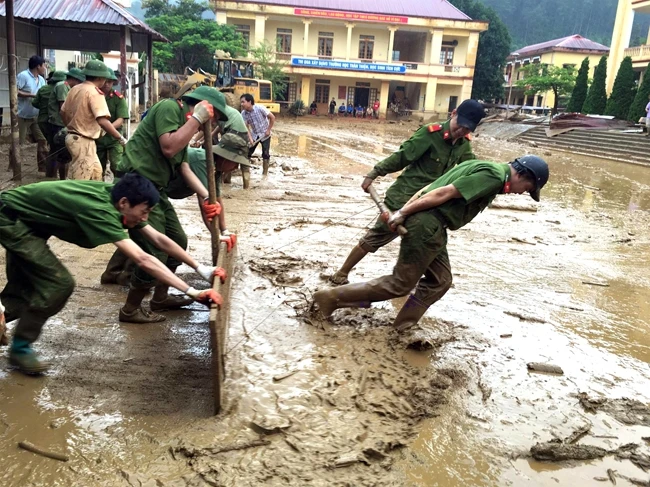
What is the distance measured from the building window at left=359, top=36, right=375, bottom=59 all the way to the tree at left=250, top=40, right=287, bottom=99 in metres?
6.51

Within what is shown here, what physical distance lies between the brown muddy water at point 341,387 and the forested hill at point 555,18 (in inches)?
2827

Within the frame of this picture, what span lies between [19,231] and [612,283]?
5392 millimetres

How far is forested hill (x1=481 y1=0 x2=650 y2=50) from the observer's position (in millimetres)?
71062

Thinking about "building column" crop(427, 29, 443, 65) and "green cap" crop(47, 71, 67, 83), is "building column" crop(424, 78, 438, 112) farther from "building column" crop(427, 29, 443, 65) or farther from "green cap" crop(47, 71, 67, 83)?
"green cap" crop(47, 71, 67, 83)

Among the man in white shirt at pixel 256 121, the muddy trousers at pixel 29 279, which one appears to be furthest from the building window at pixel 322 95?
the muddy trousers at pixel 29 279

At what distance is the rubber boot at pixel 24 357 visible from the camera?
3.19m

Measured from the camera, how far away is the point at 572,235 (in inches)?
302

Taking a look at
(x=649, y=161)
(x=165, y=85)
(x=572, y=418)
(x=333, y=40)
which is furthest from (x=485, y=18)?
(x=572, y=418)

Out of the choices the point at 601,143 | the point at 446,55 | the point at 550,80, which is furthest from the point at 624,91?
the point at 446,55

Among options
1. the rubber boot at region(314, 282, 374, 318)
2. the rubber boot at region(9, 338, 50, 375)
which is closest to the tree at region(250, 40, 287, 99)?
the rubber boot at region(314, 282, 374, 318)

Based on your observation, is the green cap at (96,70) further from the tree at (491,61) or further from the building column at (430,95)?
the tree at (491,61)

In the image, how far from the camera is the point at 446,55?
3775 centimetres

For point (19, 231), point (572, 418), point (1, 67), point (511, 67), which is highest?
point (511, 67)

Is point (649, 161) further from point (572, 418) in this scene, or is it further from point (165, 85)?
point (165, 85)
